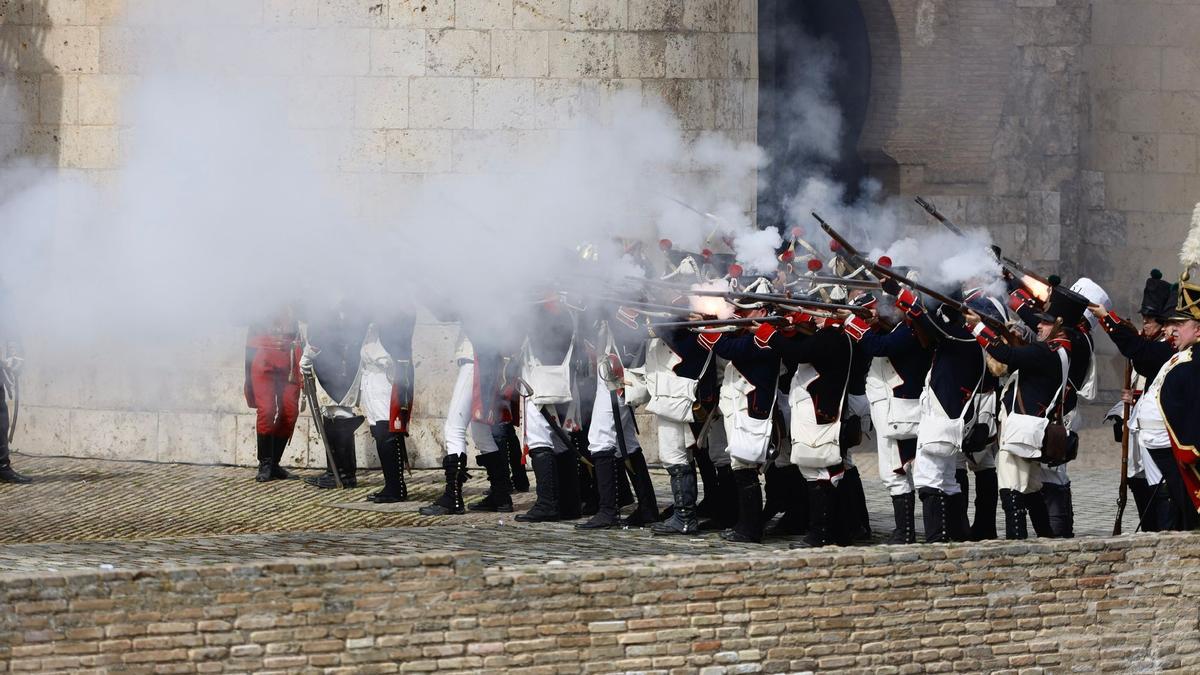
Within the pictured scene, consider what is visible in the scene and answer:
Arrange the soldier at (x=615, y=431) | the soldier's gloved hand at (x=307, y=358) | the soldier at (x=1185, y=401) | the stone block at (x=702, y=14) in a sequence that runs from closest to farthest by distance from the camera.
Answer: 1. the soldier at (x=1185, y=401)
2. the soldier at (x=615, y=431)
3. the soldier's gloved hand at (x=307, y=358)
4. the stone block at (x=702, y=14)

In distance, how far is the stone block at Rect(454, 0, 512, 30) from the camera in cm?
1398

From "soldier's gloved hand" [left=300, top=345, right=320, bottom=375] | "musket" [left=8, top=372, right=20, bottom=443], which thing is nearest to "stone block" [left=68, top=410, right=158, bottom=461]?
"musket" [left=8, top=372, right=20, bottom=443]

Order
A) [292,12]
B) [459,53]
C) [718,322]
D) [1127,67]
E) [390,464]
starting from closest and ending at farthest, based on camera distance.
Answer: [718,322], [390,464], [292,12], [459,53], [1127,67]

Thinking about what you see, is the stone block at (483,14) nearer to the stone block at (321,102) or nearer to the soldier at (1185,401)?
the stone block at (321,102)

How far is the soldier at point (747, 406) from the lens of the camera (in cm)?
1041

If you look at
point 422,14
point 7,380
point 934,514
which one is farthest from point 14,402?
point 934,514

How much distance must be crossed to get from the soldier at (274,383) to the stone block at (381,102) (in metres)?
1.60

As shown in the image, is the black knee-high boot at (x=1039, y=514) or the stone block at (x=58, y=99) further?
the stone block at (x=58, y=99)

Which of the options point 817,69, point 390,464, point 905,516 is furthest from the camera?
point 817,69

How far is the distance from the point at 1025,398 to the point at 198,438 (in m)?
6.57

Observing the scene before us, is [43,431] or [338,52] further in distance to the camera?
[43,431]

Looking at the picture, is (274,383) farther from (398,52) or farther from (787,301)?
(787,301)

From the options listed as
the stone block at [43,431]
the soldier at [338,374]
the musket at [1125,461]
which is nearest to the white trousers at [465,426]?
the soldier at [338,374]

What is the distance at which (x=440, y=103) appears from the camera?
14023 millimetres
